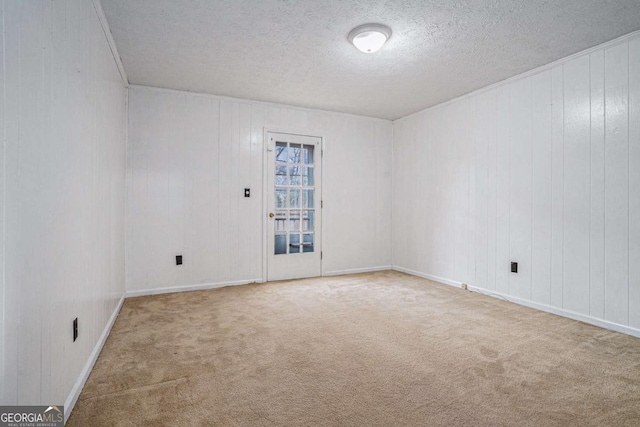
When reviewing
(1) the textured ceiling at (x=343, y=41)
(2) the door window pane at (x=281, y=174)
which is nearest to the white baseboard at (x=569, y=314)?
(1) the textured ceiling at (x=343, y=41)

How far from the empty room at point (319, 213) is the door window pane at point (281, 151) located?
3.1 inches

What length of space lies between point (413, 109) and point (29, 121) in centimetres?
463

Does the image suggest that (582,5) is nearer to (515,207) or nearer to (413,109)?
(515,207)

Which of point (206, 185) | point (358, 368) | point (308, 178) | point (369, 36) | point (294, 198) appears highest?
point (369, 36)

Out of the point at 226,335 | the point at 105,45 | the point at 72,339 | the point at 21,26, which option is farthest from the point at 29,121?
the point at 226,335

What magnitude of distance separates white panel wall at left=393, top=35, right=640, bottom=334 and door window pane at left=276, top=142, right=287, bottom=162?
6.94ft

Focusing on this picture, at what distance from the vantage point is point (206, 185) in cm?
428

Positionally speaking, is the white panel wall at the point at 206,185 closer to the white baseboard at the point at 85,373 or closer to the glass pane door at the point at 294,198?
the glass pane door at the point at 294,198

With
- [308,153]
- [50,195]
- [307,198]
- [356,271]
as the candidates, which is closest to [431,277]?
[356,271]

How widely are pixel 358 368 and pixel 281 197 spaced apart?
298 cm

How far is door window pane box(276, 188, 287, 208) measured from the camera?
472 cm

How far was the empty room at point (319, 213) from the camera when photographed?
5.32ft

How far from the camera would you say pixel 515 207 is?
3645 mm

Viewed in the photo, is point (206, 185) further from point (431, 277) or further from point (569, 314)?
point (569, 314)
